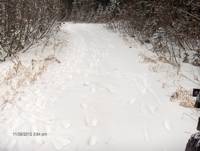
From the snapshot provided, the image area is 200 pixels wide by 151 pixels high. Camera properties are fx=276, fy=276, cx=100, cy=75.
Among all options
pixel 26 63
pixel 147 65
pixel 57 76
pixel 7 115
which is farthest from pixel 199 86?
pixel 26 63

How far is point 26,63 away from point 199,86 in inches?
201

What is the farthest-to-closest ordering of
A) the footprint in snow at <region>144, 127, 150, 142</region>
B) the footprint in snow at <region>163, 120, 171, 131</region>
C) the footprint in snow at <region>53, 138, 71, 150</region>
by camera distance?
the footprint in snow at <region>163, 120, 171, 131</region>, the footprint in snow at <region>144, 127, 150, 142</region>, the footprint in snow at <region>53, 138, 71, 150</region>

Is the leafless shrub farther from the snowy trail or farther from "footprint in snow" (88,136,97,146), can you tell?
"footprint in snow" (88,136,97,146)

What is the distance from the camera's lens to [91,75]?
7312 millimetres

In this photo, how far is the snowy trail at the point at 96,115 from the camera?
391 centimetres

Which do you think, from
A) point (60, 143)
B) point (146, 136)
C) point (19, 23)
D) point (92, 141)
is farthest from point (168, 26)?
point (60, 143)

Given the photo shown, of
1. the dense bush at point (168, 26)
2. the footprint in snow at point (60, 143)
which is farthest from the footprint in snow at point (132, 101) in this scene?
the dense bush at point (168, 26)

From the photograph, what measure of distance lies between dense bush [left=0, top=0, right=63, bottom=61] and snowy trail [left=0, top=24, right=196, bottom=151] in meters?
2.66

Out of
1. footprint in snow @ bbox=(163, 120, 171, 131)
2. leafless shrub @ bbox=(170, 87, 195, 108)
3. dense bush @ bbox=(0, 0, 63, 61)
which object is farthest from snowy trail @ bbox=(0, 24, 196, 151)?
dense bush @ bbox=(0, 0, 63, 61)

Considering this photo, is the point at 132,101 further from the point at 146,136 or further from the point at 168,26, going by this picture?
the point at 168,26

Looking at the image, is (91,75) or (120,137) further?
(91,75)

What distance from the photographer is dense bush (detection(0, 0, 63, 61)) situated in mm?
9109

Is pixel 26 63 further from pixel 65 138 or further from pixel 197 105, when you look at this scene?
pixel 197 105

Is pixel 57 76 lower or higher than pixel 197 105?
lower
